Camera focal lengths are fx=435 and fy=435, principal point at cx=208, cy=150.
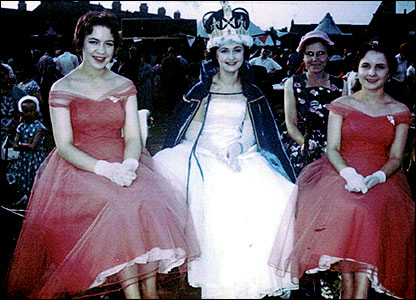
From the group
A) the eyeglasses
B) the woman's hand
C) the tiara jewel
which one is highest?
the tiara jewel

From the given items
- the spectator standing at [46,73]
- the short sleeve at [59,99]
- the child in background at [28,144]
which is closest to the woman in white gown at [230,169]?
the short sleeve at [59,99]

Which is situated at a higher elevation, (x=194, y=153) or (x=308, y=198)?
(x=194, y=153)

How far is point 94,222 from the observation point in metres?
2.58

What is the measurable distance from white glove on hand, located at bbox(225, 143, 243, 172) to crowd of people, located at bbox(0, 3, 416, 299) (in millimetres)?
13

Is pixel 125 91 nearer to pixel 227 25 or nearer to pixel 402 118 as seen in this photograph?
pixel 227 25

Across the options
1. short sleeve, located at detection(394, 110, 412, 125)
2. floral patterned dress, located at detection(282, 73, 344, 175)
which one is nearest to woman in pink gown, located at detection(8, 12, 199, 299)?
floral patterned dress, located at detection(282, 73, 344, 175)

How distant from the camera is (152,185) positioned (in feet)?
9.10

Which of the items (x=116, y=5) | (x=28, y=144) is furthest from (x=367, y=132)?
(x=116, y=5)

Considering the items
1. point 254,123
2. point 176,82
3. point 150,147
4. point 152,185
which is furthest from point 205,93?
point 176,82

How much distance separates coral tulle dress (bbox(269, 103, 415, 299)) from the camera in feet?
8.40

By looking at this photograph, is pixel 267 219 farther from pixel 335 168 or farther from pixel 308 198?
pixel 335 168

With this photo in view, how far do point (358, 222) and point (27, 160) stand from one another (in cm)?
358

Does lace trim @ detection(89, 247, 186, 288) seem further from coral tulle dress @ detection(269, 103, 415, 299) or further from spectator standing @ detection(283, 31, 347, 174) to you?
spectator standing @ detection(283, 31, 347, 174)

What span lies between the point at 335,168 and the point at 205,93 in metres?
1.19
